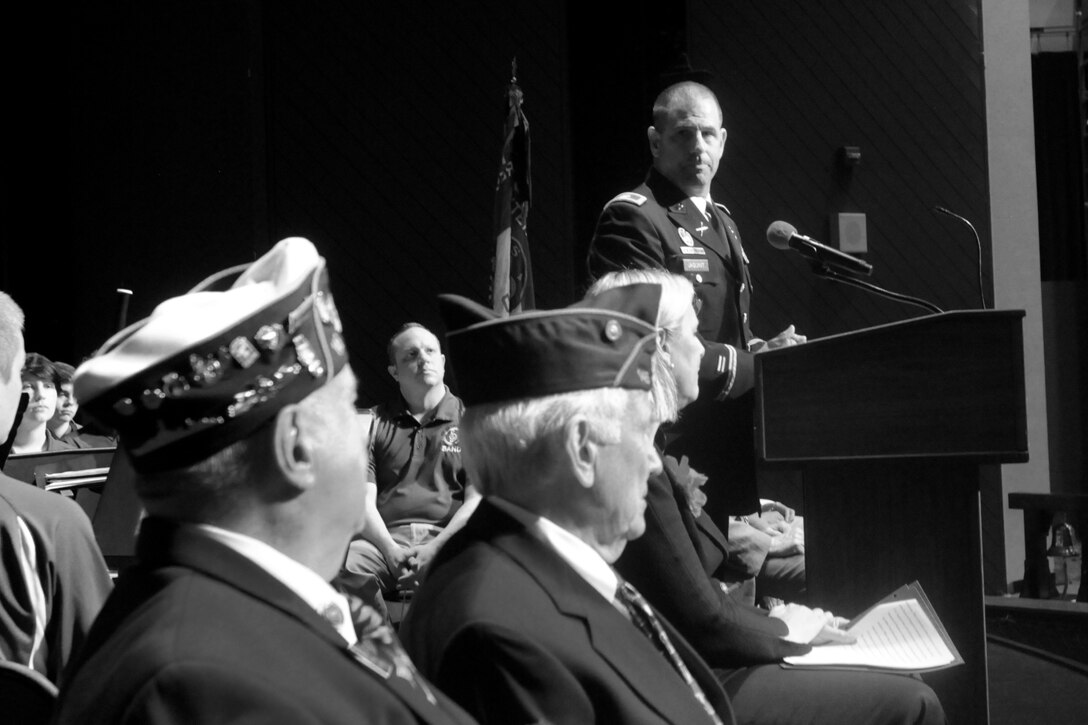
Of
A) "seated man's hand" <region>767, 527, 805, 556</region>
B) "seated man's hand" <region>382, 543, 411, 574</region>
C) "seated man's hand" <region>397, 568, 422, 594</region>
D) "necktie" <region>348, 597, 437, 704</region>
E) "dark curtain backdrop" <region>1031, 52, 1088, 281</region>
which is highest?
"dark curtain backdrop" <region>1031, 52, 1088, 281</region>

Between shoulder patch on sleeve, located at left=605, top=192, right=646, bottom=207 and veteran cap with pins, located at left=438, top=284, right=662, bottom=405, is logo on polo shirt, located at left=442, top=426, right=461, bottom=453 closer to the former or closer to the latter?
shoulder patch on sleeve, located at left=605, top=192, right=646, bottom=207

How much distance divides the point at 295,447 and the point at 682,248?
2.10 metres

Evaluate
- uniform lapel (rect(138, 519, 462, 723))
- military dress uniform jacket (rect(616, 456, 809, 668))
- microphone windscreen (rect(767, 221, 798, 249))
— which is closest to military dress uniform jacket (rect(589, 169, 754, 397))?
microphone windscreen (rect(767, 221, 798, 249))

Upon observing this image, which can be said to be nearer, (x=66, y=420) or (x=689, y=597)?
(x=689, y=597)

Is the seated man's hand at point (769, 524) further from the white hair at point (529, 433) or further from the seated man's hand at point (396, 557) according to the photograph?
the white hair at point (529, 433)

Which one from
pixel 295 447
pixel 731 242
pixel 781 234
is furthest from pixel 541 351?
pixel 731 242

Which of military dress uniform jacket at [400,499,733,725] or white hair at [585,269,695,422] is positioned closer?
military dress uniform jacket at [400,499,733,725]

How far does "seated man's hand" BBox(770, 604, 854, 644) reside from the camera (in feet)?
6.65

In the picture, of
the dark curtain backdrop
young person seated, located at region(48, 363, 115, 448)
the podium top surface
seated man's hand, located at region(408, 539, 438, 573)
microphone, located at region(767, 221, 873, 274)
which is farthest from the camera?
the dark curtain backdrop

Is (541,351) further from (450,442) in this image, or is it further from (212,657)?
(450,442)

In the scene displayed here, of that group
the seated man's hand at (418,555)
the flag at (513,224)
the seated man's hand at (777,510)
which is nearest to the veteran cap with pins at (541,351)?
the seated man's hand at (777,510)

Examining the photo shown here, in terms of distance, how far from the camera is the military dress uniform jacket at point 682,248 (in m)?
2.90

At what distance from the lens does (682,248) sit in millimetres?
2965

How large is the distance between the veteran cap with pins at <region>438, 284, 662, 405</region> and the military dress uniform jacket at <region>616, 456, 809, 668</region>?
1.65ft
